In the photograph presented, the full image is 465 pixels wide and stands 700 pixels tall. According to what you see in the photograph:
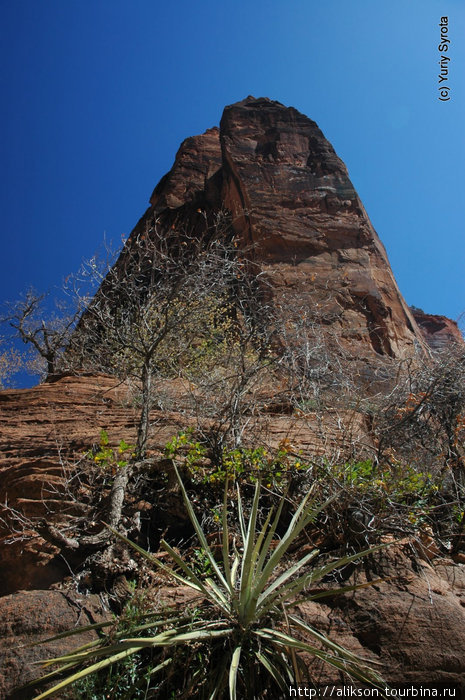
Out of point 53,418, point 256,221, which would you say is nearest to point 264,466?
point 53,418

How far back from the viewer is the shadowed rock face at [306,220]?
2080cm

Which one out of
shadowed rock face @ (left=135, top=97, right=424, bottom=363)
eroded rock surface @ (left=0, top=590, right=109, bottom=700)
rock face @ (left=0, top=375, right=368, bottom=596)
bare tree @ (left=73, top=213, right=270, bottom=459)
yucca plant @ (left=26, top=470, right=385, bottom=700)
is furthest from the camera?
shadowed rock face @ (left=135, top=97, right=424, bottom=363)

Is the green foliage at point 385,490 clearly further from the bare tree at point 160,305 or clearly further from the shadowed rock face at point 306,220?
the shadowed rock face at point 306,220

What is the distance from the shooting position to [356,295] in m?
21.5

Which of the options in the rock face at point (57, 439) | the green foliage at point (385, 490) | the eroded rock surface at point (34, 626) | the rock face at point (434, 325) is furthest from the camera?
the rock face at point (434, 325)

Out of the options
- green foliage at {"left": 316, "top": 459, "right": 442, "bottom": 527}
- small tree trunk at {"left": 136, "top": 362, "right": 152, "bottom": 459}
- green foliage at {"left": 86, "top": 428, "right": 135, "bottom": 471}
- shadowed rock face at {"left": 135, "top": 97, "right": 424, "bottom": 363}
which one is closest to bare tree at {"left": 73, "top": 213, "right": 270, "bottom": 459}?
small tree trunk at {"left": 136, "top": 362, "right": 152, "bottom": 459}

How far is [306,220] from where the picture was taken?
23406mm

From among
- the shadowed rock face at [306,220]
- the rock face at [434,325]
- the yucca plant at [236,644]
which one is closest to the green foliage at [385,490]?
the yucca plant at [236,644]

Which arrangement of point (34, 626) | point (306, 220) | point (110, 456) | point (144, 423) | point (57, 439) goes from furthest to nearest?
point (306, 220) < point (57, 439) < point (144, 423) < point (110, 456) < point (34, 626)

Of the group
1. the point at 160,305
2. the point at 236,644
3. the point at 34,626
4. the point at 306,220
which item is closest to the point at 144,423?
the point at 34,626

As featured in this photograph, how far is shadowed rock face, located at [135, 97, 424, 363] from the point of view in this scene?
20.8m

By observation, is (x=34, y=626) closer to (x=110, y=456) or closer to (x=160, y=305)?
(x=110, y=456)

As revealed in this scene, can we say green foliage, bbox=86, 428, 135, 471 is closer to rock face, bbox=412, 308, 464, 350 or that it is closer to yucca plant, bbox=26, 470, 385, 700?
yucca plant, bbox=26, 470, 385, 700

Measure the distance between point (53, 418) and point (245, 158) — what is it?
2295 centimetres
